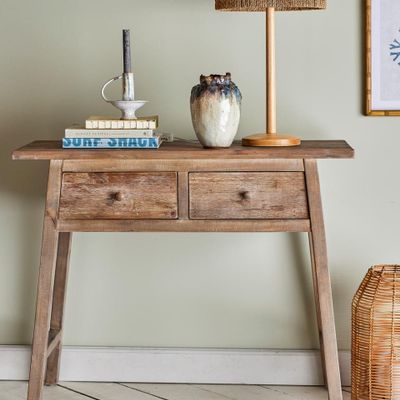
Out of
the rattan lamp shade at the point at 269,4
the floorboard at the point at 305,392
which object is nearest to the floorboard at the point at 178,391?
the floorboard at the point at 305,392

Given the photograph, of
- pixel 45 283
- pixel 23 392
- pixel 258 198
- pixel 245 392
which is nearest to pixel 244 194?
pixel 258 198

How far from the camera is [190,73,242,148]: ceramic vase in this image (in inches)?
97.3

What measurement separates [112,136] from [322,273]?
0.71 m

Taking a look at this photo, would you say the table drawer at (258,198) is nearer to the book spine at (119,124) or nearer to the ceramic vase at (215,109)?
the ceramic vase at (215,109)

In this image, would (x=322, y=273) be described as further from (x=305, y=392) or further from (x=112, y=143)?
(x=112, y=143)

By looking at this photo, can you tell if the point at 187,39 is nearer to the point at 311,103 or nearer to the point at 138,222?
the point at 311,103

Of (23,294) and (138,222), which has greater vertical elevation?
(138,222)

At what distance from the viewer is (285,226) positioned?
244 cm

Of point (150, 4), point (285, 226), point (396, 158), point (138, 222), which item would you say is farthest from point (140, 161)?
point (396, 158)

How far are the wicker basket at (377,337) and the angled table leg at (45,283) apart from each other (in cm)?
91

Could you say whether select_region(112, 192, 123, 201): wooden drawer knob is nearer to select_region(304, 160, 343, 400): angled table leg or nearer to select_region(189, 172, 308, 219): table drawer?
select_region(189, 172, 308, 219): table drawer

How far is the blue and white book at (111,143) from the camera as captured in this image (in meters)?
2.49

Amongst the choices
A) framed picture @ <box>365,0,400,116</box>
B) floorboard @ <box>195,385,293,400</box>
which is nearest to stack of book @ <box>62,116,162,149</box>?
framed picture @ <box>365,0,400,116</box>

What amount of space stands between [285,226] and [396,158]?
610mm
